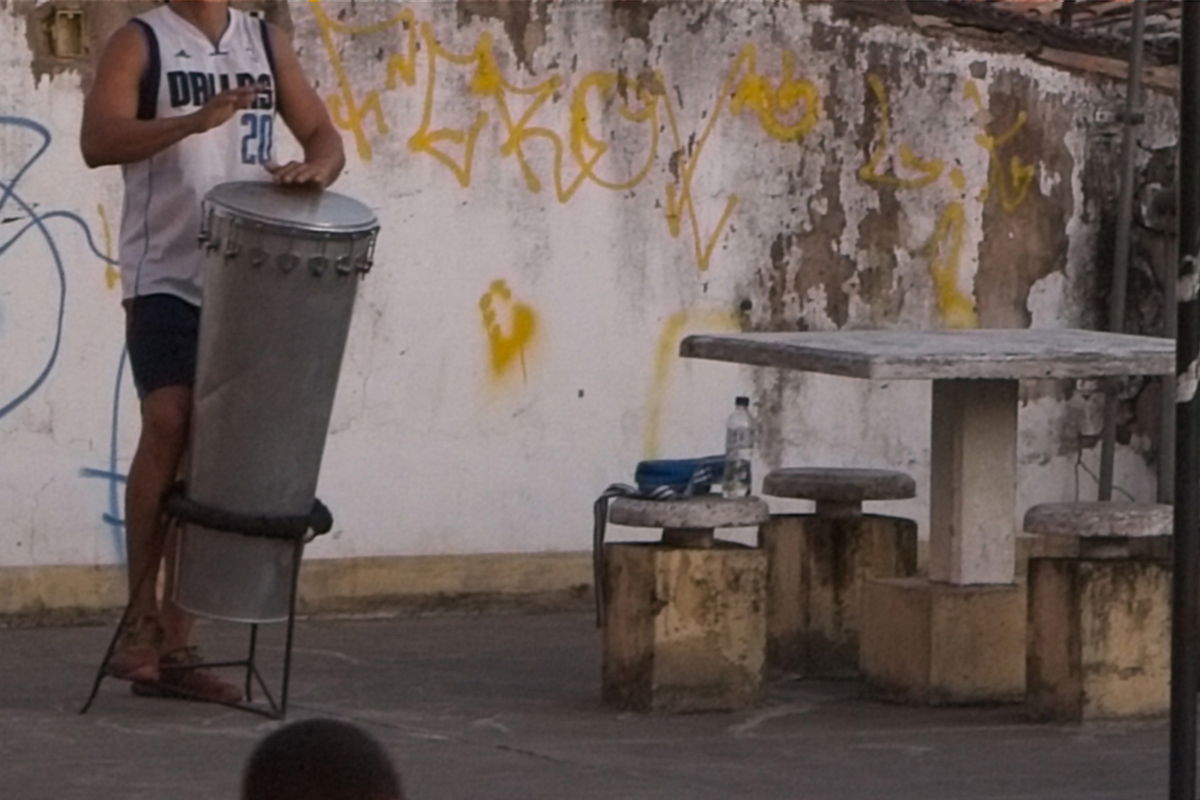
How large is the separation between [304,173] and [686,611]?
5.23 ft

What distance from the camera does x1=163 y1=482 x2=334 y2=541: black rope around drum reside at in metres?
7.20

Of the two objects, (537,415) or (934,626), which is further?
(537,415)

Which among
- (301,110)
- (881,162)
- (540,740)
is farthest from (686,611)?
(881,162)

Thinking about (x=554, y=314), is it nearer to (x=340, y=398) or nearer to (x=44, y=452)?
(x=340, y=398)

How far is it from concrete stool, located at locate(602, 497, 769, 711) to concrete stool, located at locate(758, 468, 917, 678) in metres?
1.01

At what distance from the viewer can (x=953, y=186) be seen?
35.6 feet

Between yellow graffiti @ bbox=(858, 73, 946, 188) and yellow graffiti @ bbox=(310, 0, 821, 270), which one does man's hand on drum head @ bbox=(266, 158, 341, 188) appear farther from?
yellow graffiti @ bbox=(858, 73, 946, 188)

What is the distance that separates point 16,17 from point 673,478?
9.15ft

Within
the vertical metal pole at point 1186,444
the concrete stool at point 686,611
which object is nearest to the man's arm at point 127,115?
the concrete stool at point 686,611

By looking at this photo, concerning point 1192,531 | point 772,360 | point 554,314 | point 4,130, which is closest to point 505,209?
point 554,314

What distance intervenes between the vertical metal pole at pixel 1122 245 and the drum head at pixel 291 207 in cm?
446

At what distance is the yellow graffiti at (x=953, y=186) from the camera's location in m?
10.7

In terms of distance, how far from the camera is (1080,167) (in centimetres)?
1107

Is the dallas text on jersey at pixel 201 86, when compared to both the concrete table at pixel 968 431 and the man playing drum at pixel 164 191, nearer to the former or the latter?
the man playing drum at pixel 164 191
